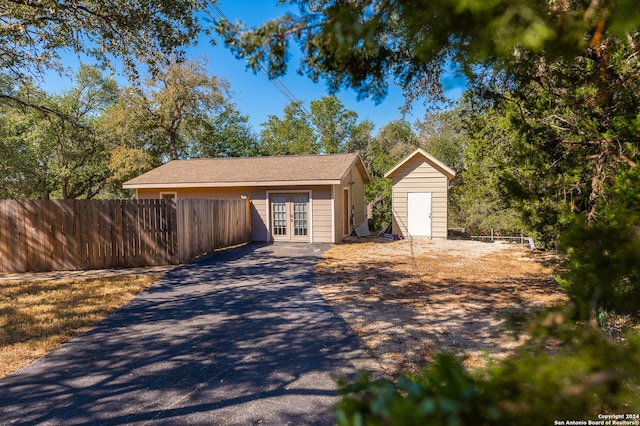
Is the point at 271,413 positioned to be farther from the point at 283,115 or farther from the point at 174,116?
the point at 283,115

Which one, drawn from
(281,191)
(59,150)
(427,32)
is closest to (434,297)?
(427,32)

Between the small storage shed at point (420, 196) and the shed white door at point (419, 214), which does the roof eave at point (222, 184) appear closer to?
the small storage shed at point (420, 196)

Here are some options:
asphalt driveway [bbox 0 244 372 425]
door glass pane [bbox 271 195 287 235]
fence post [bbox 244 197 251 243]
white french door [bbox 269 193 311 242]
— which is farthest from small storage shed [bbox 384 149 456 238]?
asphalt driveway [bbox 0 244 372 425]

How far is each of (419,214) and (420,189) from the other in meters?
1.15

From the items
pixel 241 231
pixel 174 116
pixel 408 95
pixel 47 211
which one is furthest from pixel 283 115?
pixel 408 95

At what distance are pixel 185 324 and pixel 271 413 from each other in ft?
8.77

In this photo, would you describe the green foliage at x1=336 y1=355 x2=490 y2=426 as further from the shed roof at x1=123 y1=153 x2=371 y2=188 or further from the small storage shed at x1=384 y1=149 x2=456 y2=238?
the small storage shed at x1=384 y1=149 x2=456 y2=238

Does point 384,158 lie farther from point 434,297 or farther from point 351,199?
point 434,297

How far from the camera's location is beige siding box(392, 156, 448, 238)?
15.6 m

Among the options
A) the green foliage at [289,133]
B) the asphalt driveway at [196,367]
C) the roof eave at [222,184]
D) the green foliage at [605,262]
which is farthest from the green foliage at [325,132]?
the green foliage at [605,262]

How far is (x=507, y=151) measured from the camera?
322 inches

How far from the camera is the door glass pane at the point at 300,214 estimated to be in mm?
14469

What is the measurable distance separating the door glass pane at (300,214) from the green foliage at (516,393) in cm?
1348

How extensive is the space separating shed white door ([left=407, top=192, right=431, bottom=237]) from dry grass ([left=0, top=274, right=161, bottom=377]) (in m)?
11.4
